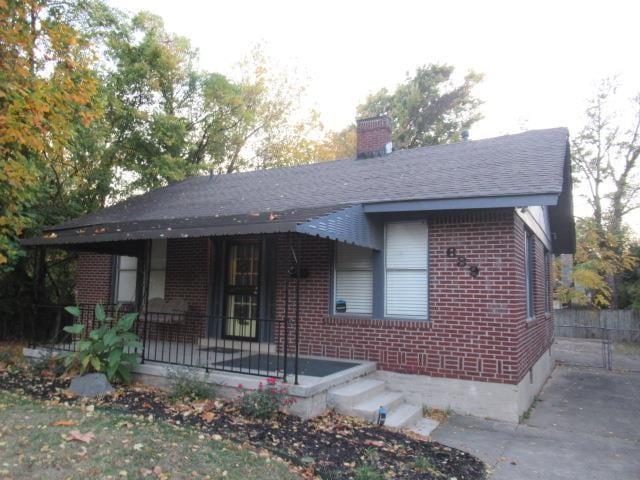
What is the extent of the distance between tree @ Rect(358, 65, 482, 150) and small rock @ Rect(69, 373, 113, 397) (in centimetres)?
2344

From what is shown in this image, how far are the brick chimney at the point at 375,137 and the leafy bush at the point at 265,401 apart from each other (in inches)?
262

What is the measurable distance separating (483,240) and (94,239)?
6.04 m

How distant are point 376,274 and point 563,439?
3.38 m

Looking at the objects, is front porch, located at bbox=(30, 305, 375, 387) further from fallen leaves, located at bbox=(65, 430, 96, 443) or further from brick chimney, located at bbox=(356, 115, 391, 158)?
brick chimney, located at bbox=(356, 115, 391, 158)

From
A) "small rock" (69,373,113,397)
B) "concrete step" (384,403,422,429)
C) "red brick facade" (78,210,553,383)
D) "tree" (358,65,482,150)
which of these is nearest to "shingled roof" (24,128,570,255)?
"red brick facade" (78,210,553,383)

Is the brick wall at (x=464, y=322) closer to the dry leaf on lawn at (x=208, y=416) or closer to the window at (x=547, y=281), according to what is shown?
the dry leaf on lawn at (x=208, y=416)

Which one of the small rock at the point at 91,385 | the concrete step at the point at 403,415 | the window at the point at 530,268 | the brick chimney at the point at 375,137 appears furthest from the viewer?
the brick chimney at the point at 375,137

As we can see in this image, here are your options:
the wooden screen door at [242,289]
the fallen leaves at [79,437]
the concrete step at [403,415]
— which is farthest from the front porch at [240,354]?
the fallen leaves at [79,437]

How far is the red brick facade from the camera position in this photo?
669 centimetres

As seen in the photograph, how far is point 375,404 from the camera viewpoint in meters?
6.25

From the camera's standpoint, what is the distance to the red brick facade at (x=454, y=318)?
21.9 ft

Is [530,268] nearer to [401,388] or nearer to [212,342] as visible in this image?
[401,388]

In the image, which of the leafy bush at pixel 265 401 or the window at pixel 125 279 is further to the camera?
the window at pixel 125 279

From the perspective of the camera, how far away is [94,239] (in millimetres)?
7504
